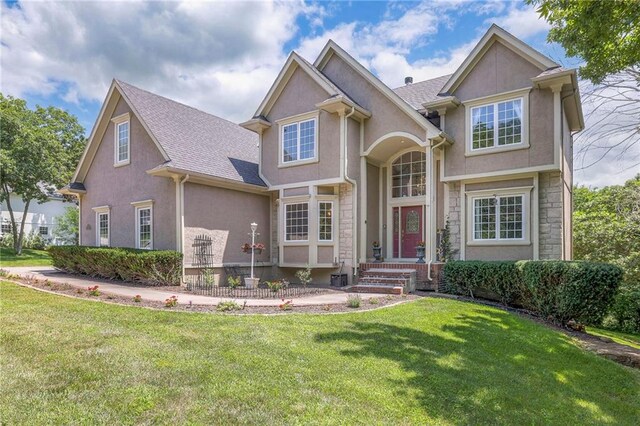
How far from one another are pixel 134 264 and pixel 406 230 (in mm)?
9670

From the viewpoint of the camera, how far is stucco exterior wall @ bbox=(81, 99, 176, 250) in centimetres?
1405

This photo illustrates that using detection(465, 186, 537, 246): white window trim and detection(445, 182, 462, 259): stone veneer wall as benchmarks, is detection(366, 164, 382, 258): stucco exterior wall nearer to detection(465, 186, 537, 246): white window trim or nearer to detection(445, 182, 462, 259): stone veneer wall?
detection(445, 182, 462, 259): stone veneer wall

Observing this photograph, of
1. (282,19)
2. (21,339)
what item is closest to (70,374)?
(21,339)

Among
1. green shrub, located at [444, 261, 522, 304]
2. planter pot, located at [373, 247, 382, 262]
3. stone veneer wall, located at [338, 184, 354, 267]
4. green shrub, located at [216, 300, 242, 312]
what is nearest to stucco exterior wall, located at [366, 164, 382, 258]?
planter pot, located at [373, 247, 382, 262]

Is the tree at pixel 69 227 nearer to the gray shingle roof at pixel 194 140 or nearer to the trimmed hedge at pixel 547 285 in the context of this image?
the gray shingle roof at pixel 194 140

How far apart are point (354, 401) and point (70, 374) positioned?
3.22 meters

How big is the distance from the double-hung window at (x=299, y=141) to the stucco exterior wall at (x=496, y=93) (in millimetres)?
4852

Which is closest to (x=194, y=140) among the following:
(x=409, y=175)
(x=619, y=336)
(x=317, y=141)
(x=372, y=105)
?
(x=317, y=141)

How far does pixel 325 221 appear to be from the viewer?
14.6 m

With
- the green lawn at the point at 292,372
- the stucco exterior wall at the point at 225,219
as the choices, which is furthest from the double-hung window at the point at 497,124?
the stucco exterior wall at the point at 225,219

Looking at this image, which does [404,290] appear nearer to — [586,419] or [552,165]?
[552,165]

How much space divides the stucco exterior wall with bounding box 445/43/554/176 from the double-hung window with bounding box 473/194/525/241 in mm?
1018

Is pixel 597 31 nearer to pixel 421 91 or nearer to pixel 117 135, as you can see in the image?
pixel 421 91

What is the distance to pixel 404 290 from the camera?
1232 centimetres
